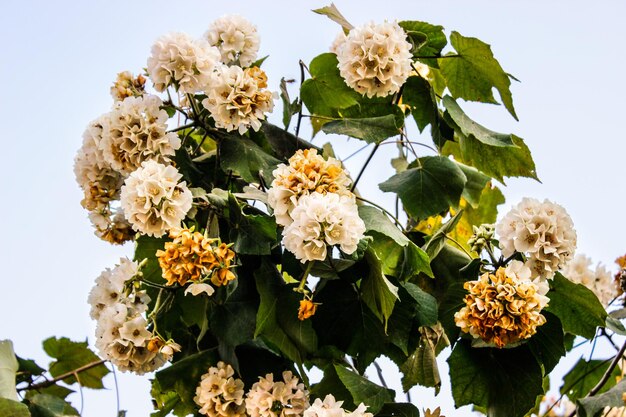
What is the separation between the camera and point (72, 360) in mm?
2088

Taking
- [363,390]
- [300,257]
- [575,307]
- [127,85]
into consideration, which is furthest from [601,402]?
[127,85]

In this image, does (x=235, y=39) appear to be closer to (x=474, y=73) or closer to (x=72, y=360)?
(x=474, y=73)

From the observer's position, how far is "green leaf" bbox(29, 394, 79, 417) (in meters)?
1.74

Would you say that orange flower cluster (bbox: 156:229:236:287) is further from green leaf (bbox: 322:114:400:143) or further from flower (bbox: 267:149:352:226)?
green leaf (bbox: 322:114:400:143)

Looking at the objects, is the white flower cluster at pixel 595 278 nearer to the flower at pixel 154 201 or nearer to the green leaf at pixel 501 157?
the green leaf at pixel 501 157

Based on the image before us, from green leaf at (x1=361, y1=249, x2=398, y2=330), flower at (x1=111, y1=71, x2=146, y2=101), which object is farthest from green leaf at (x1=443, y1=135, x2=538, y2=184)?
flower at (x1=111, y1=71, x2=146, y2=101)

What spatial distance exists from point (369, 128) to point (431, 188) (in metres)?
0.19

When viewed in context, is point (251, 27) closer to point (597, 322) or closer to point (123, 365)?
point (123, 365)

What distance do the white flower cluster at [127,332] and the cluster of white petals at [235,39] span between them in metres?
0.50

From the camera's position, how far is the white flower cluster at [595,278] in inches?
82.0

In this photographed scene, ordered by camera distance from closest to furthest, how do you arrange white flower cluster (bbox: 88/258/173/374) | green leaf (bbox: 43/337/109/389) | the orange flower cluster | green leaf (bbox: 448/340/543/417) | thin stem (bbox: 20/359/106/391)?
the orange flower cluster < white flower cluster (bbox: 88/258/173/374) < green leaf (bbox: 448/340/543/417) < thin stem (bbox: 20/359/106/391) < green leaf (bbox: 43/337/109/389)

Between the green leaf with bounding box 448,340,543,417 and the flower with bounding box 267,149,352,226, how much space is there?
0.42m

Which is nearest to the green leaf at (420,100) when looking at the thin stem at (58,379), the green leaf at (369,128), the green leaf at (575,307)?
the green leaf at (369,128)

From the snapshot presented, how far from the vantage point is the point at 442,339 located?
1.77 metres
